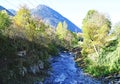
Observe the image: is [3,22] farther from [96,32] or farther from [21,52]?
[96,32]

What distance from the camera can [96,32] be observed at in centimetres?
6200

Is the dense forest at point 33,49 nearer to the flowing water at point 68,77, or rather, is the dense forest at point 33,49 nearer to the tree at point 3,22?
the tree at point 3,22

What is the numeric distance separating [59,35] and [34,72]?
7021 cm

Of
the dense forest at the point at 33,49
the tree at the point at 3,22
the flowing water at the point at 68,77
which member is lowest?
the flowing water at the point at 68,77

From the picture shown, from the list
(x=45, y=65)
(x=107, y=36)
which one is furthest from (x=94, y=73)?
(x=107, y=36)

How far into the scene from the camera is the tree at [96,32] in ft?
196

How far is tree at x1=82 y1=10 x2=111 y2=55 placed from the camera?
5962cm

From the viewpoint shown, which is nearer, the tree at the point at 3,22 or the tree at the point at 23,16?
the tree at the point at 3,22

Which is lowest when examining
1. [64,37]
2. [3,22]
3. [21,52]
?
[21,52]

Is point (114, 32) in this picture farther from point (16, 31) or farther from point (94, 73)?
point (16, 31)

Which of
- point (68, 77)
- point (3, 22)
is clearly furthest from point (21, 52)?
point (3, 22)

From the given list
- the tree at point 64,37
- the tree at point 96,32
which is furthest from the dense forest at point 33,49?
the tree at point 64,37

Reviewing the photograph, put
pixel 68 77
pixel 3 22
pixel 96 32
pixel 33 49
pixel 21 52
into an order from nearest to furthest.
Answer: pixel 21 52 < pixel 68 77 < pixel 3 22 < pixel 33 49 < pixel 96 32

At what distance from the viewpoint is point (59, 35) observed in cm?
11625
